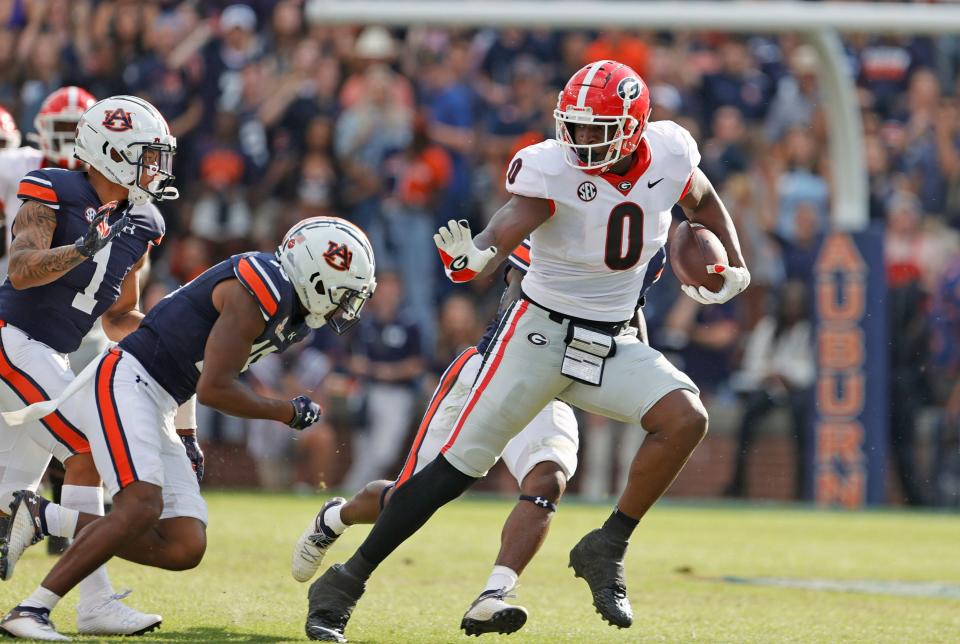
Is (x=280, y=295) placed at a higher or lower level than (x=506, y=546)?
higher

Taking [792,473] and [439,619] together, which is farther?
[792,473]

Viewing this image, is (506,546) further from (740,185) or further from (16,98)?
(16,98)

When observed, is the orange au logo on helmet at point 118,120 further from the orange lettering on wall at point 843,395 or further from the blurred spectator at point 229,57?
the orange lettering on wall at point 843,395

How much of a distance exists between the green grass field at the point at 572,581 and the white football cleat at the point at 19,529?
0.32 metres

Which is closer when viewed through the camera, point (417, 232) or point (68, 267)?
point (68, 267)

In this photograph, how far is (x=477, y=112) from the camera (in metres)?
12.9

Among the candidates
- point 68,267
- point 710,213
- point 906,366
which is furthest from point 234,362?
point 906,366

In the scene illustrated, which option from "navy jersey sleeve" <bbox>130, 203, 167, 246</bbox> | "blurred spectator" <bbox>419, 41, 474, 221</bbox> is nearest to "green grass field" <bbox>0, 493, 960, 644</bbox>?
"navy jersey sleeve" <bbox>130, 203, 167, 246</bbox>

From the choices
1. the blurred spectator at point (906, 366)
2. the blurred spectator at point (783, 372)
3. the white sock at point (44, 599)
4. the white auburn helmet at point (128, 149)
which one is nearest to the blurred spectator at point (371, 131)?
the blurred spectator at point (783, 372)

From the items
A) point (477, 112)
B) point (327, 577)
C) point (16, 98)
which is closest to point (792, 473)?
point (477, 112)

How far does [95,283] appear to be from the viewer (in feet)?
19.5

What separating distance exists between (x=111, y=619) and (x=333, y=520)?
98 centimetres

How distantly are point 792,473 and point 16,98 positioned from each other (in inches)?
275

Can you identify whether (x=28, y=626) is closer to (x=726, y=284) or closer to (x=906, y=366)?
(x=726, y=284)
